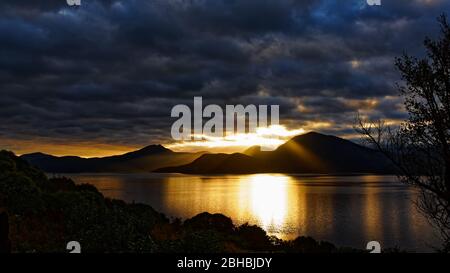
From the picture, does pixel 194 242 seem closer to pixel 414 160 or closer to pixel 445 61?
pixel 414 160

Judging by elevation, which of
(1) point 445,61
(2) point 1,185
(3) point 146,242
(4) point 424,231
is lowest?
(4) point 424,231

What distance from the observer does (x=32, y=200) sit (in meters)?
21.3

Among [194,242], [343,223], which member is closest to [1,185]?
[194,242]

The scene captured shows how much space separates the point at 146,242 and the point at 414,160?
10212 millimetres

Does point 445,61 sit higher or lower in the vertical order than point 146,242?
higher

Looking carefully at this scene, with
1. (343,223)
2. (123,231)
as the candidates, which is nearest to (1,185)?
(123,231)

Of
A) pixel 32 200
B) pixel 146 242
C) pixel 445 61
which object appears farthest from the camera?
pixel 32 200

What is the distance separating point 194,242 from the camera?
1422 centimetres
